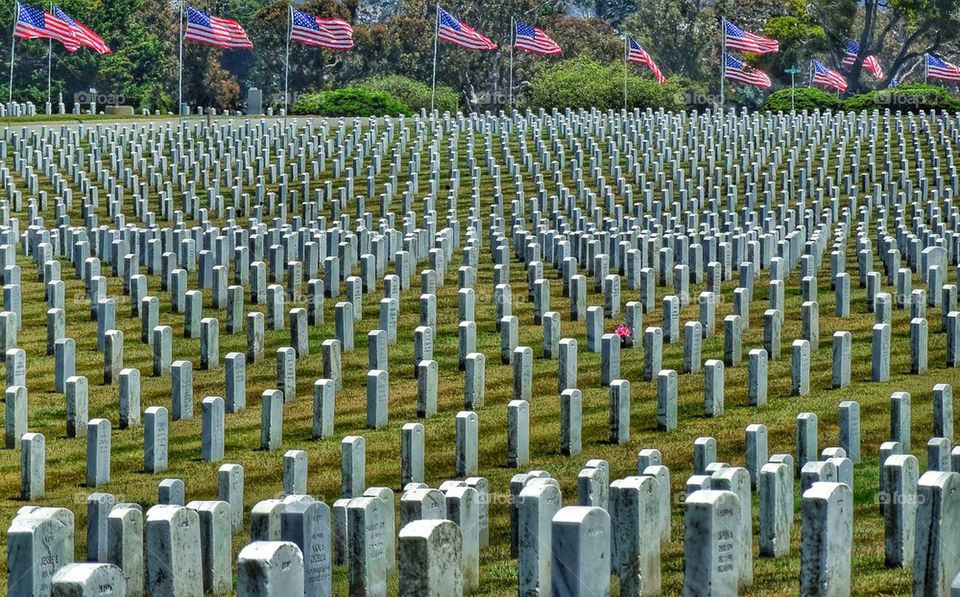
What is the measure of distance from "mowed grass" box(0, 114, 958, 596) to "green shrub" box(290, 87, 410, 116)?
3531 cm

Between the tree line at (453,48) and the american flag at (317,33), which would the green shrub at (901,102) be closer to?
the tree line at (453,48)

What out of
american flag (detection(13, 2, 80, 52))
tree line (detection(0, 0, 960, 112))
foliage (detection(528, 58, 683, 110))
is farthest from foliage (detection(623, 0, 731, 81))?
american flag (detection(13, 2, 80, 52))

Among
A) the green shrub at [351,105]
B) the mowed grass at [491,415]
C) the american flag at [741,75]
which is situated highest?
the american flag at [741,75]

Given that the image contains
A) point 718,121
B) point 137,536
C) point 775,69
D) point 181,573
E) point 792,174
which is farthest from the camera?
point 775,69

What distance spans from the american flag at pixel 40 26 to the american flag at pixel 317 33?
621 centimetres

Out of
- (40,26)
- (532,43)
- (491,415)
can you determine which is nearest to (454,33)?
(532,43)

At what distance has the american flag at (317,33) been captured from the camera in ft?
163

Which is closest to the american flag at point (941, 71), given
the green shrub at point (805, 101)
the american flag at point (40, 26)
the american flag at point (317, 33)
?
the green shrub at point (805, 101)

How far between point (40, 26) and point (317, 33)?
7.80m

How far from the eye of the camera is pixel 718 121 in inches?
1903

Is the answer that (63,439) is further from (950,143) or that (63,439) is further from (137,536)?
(950,143)

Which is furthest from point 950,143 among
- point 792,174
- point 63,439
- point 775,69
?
point 775,69

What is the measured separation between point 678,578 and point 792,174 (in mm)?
29145

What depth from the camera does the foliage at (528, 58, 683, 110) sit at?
65.7 m
